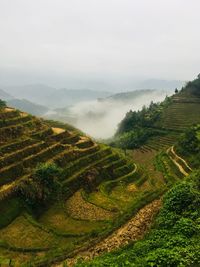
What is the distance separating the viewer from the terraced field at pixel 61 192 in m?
25.1

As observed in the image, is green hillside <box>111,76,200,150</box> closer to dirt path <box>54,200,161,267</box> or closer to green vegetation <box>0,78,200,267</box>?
green vegetation <box>0,78,200,267</box>

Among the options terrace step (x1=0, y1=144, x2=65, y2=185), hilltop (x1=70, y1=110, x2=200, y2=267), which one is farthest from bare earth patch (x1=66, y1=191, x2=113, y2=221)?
hilltop (x1=70, y1=110, x2=200, y2=267)

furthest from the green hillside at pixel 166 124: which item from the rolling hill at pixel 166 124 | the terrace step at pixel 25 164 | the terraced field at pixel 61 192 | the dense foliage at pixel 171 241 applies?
the dense foliage at pixel 171 241

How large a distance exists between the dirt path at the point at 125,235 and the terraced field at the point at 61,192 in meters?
0.51

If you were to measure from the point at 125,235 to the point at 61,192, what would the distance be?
15.1 m

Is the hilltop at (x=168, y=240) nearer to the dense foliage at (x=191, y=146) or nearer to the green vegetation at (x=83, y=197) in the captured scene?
the green vegetation at (x=83, y=197)

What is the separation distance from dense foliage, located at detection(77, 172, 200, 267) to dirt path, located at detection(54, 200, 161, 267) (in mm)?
822

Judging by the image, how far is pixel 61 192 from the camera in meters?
35.1

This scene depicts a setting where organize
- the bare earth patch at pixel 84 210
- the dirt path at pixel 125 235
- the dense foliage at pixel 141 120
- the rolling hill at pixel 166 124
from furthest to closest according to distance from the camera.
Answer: the dense foliage at pixel 141 120 < the rolling hill at pixel 166 124 < the bare earth patch at pixel 84 210 < the dirt path at pixel 125 235

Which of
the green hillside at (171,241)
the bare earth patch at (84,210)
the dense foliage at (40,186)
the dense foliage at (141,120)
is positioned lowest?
the bare earth patch at (84,210)

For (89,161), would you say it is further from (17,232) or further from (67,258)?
(67,258)

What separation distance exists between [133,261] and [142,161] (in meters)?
42.1

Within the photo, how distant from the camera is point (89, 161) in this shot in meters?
41.7

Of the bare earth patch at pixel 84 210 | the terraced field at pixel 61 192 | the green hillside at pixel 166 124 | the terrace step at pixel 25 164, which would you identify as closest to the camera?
the terraced field at pixel 61 192
